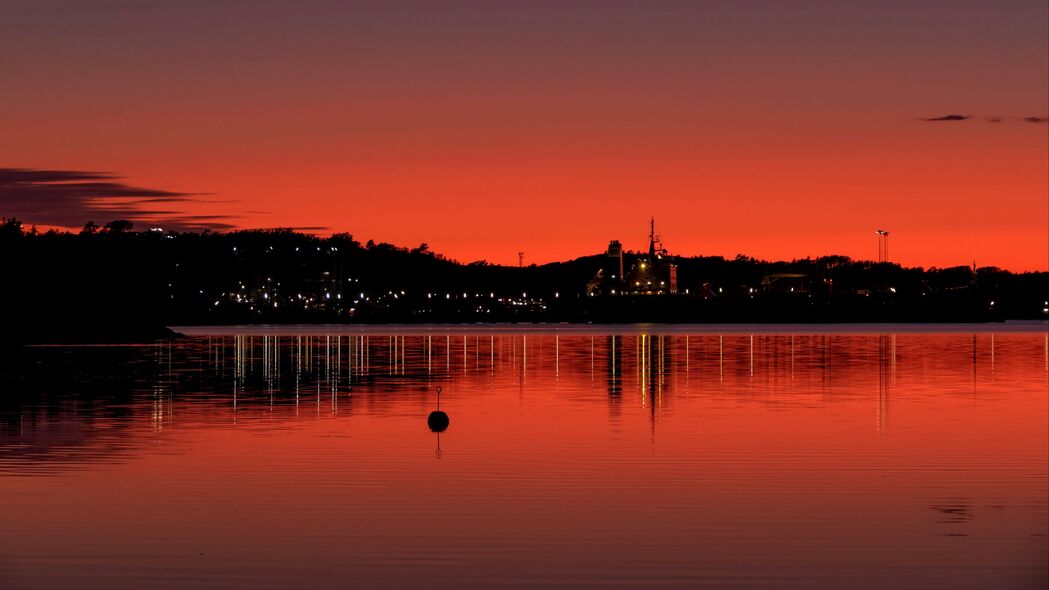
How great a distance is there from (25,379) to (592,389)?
2399 centimetres

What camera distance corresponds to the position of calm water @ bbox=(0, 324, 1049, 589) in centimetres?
1755

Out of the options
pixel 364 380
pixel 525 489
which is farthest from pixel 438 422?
pixel 364 380

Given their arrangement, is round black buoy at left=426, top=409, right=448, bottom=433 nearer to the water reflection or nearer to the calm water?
the calm water

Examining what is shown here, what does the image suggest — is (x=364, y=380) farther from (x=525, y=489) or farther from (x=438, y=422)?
(x=525, y=489)

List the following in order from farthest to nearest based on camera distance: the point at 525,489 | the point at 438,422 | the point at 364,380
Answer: the point at 364,380, the point at 438,422, the point at 525,489

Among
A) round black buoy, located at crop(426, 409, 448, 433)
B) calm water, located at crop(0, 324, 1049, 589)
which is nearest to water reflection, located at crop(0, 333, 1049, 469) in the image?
calm water, located at crop(0, 324, 1049, 589)

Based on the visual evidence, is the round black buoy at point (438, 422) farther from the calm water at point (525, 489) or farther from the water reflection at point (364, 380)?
the water reflection at point (364, 380)

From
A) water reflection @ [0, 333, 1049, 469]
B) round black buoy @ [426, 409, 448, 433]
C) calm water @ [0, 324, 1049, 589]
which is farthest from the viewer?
water reflection @ [0, 333, 1049, 469]

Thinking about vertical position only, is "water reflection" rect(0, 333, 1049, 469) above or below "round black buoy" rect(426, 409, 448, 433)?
below

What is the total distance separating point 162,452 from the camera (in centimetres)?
3077

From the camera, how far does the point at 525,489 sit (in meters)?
24.8

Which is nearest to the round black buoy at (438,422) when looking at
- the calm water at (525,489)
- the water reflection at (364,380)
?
the calm water at (525,489)

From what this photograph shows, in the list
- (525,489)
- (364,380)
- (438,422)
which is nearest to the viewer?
(525,489)

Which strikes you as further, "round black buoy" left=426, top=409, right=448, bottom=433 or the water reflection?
the water reflection
